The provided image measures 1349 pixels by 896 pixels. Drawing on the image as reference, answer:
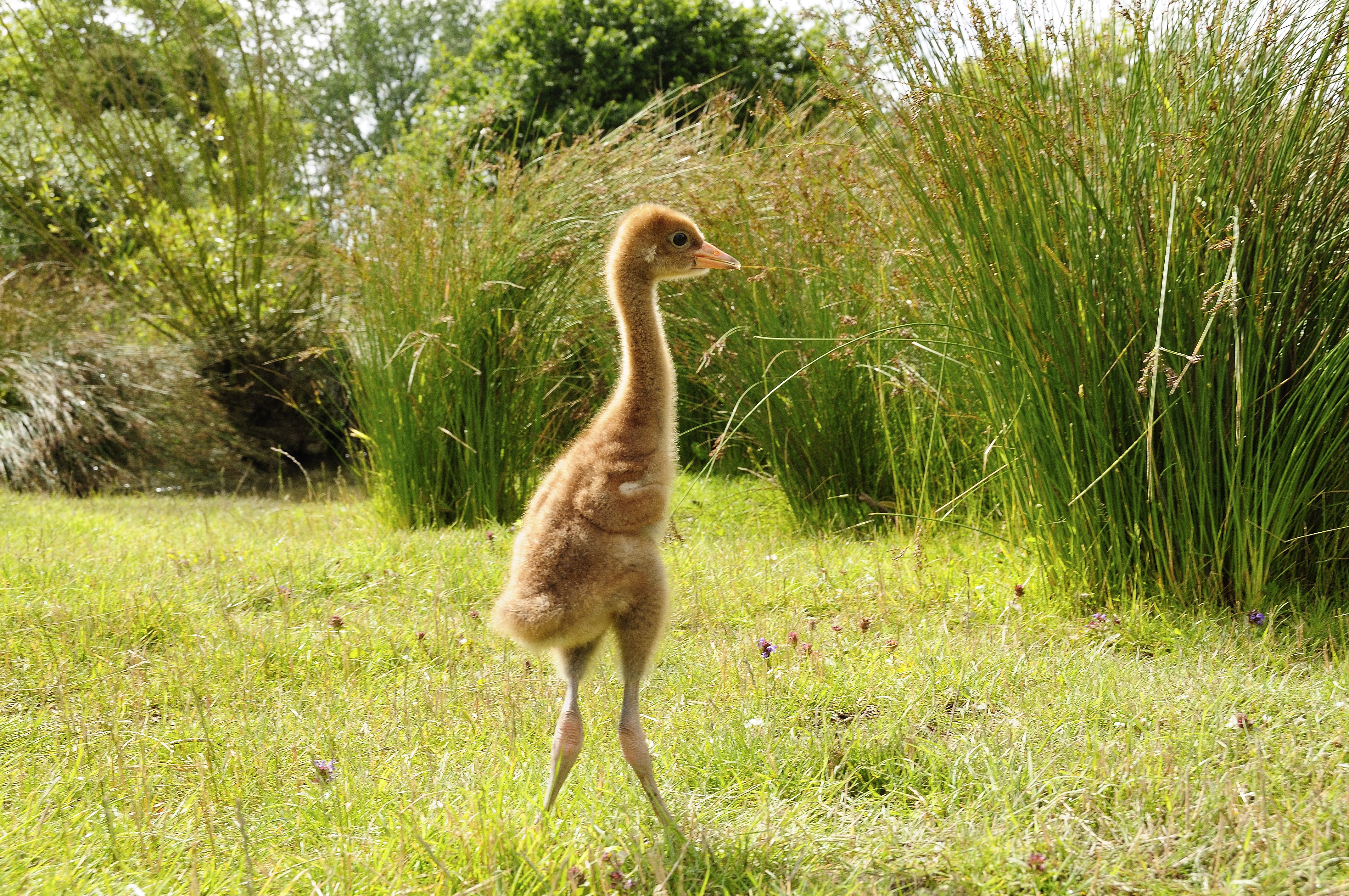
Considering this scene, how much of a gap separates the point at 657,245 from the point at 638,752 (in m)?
1.19

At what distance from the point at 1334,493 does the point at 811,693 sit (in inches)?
79.0

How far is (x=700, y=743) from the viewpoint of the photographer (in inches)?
106

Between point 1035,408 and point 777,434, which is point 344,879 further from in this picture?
point 777,434

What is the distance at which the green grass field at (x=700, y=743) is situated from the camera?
2.12 m

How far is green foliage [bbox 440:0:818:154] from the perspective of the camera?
1460 centimetres

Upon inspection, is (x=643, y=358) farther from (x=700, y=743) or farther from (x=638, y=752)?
(x=700, y=743)

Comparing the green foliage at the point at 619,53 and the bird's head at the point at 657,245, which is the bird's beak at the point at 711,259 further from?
the green foliage at the point at 619,53

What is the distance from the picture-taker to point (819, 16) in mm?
3836

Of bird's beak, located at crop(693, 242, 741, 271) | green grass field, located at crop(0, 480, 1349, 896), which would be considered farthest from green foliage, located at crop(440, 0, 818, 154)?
bird's beak, located at crop(693, 242, 741, 271)

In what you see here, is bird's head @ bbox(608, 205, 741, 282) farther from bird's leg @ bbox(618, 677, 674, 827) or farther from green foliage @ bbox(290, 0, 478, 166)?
green foliage @ bbox(290, 0, 478, 166)

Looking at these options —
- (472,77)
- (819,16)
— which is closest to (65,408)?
(819,16)

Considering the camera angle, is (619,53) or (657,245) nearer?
(657,245)

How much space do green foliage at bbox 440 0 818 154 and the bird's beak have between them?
1220cm

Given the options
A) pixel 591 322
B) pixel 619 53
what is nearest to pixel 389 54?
pixel 619 53
